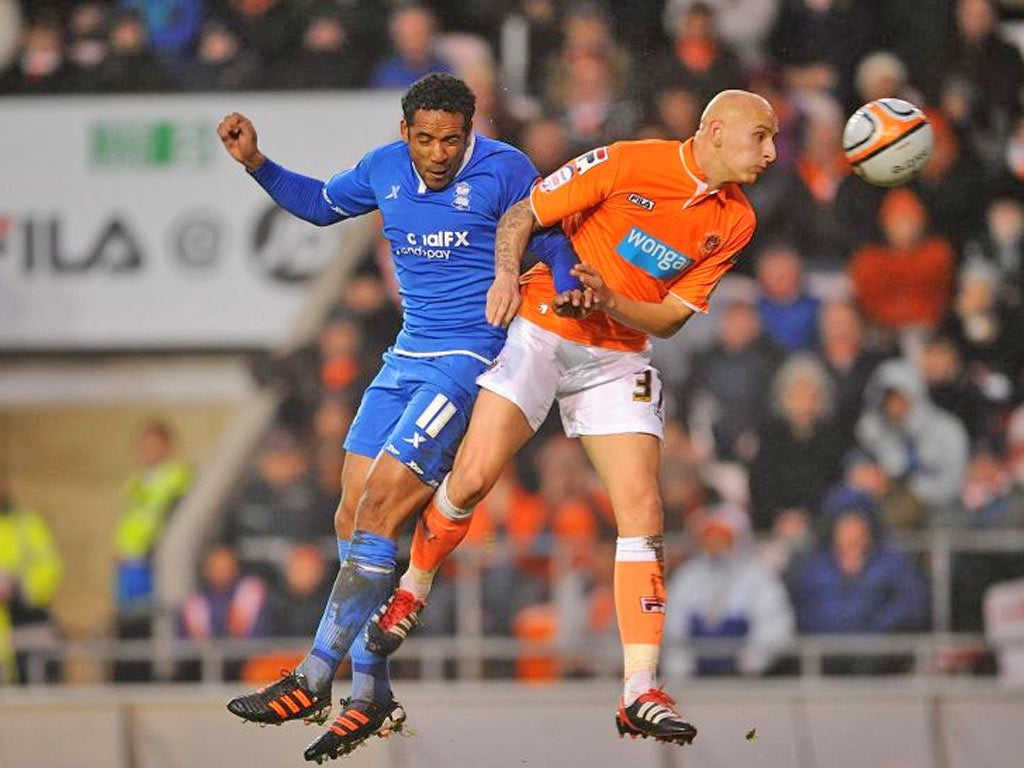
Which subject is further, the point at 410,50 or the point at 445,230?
the point at 410,50

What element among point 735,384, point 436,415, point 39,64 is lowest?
point 436,415

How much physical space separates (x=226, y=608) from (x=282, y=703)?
15.2ft

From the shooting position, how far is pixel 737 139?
25.4 feet

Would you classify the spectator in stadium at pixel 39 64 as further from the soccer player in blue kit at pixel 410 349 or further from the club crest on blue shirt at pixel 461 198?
the club crest on blue shirt at pixel 461 198

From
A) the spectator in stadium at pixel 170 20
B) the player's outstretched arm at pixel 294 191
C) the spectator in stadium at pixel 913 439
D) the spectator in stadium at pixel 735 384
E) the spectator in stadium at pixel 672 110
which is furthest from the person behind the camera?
the spectator in stadium at pixel 170 20

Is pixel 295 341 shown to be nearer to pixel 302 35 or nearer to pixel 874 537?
pixel 302 35

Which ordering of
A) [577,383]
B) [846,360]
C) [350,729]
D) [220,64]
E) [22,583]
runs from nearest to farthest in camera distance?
[350,729]
[577,383]
[846,360]
[22,583]
[220,64]

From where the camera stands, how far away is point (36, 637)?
42.7 feet

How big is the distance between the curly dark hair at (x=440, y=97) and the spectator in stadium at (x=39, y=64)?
7016 millimetres

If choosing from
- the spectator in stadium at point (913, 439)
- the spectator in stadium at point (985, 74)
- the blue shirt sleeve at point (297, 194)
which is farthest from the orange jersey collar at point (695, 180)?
the spectator in stadium at point (985, 74)

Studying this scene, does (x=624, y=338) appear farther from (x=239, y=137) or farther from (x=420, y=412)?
(x=239, y=137)

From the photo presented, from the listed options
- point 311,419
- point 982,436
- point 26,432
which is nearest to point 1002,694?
point 982,436

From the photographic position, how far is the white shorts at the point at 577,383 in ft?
26.1

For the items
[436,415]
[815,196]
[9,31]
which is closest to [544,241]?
[436,415]
